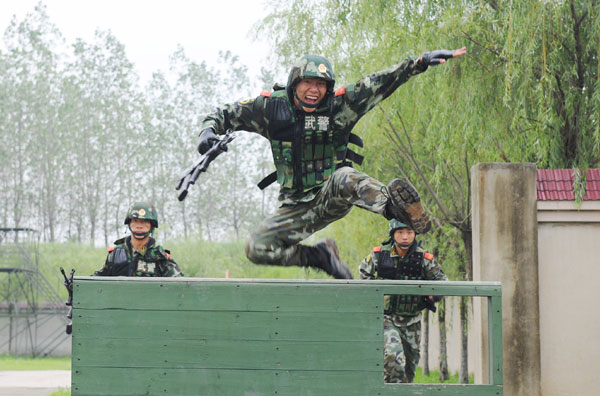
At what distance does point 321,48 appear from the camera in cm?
1462

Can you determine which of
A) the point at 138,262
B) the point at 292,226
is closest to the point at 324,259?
the point at 292,226

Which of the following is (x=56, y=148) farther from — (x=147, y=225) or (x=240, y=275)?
(x=147, y=225)

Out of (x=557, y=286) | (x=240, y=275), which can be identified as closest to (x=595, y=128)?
(x=557, y=286)

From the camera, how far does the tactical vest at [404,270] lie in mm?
7648

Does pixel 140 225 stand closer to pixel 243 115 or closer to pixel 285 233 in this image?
pixel 243 115

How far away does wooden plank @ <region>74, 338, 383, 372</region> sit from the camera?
16.0ft

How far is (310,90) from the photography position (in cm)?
568

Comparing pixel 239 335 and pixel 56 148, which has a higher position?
pixel 56 148

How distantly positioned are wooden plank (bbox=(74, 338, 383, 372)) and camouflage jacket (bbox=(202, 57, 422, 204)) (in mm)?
1226

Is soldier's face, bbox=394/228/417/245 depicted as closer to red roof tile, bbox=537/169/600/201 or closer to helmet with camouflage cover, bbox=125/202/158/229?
helmet with camouflage cover, bbox=125/202/158/229

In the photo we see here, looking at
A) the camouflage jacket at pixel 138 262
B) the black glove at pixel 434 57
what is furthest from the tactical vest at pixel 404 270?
the black glove at pixel 434 57

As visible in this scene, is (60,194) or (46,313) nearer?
(46,313)

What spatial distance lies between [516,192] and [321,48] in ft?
17.4

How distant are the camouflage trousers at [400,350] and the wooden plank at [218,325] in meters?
2.08
